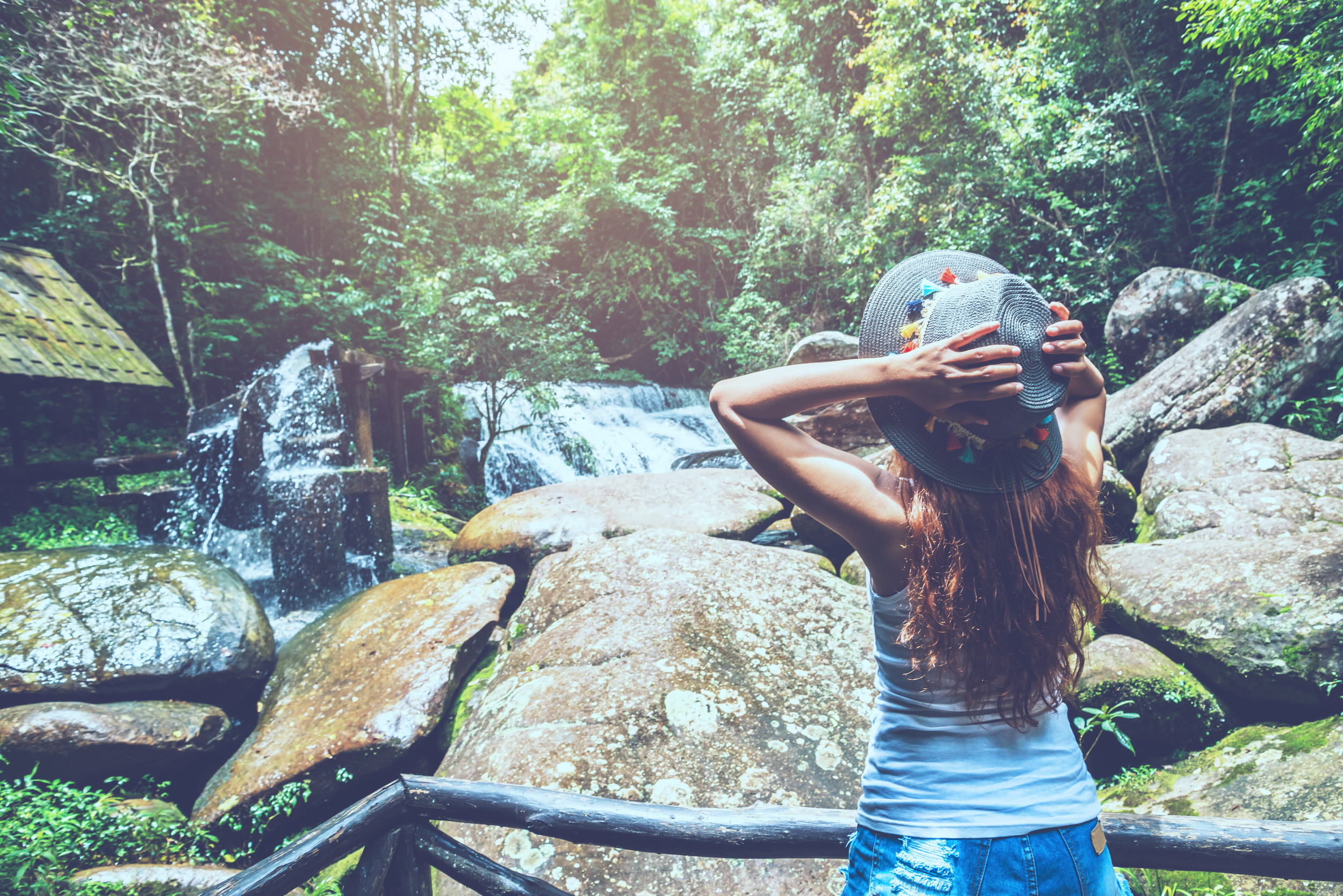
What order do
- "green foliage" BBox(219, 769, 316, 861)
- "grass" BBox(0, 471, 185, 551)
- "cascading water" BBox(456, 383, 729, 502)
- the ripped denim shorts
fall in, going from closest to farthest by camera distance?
the ripped denim shorts → "green foliage" BBox(219, 769, 316, 861) → "grass" BBox(0, 471, 185, 551) → "cascading water" BBox(456, 383, 729, 502)

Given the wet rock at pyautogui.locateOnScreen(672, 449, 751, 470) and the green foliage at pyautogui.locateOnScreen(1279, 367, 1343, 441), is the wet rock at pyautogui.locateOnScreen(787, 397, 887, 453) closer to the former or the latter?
the wet rock at pyautogui.locateOnScreen(672, 449, 751, 470)

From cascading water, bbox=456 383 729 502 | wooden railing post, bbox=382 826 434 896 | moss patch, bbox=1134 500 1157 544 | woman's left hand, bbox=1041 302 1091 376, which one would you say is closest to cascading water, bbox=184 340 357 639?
cascading water, bbox=456 383 729 502

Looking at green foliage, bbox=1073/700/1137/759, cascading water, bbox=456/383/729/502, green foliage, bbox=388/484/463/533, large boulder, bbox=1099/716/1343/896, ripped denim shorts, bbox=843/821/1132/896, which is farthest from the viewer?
cascading water, bbox=456/383/729/502

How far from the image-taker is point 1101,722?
10.8ft

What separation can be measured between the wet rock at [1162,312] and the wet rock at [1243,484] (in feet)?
6.69

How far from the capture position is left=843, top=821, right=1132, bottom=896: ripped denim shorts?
954mm

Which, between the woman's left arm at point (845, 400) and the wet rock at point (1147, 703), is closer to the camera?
the woman's left arm at point (845, 400)

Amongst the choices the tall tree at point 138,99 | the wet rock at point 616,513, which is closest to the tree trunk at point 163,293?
the tall tree at point 138,99

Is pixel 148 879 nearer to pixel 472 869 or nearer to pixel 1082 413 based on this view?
pixel 472 869

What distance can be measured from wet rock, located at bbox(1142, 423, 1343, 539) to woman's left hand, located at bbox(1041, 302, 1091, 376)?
14.5 ft

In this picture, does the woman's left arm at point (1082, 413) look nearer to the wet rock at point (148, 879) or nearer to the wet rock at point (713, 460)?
the wet rock at point (148, 879)

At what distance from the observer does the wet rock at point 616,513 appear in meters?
5.75

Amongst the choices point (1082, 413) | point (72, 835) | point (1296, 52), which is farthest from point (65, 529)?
point (1296, 52)

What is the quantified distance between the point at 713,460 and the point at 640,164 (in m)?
10.4
